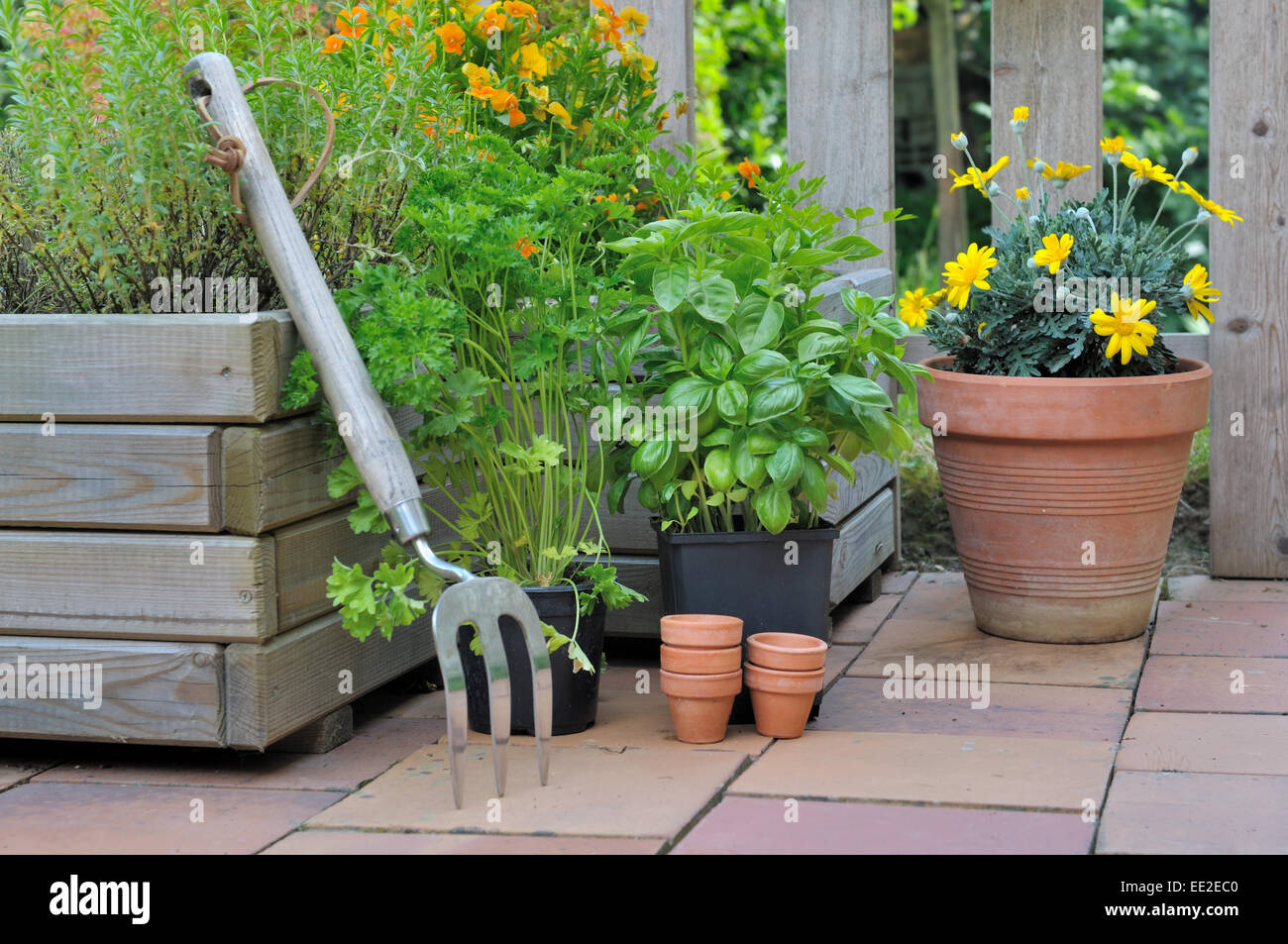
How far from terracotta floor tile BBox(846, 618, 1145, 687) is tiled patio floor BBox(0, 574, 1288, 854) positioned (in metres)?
0.01

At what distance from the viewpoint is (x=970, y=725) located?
8.39ft

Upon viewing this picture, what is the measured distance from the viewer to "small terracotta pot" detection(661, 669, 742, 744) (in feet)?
7.97

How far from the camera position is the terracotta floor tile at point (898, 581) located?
3666 mm

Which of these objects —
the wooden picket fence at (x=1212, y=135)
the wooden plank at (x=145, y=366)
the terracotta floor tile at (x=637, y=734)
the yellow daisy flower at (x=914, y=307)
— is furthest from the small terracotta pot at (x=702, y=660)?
the wooden picket fence at (x=1212, y=135)

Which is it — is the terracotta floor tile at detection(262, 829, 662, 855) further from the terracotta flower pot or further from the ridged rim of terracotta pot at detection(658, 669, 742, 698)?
the terracotta flower pot

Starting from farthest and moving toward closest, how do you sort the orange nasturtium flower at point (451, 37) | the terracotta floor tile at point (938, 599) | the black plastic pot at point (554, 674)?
the terracotta floor tile at point (938, 599) → the orange nasturtium flower at point (451, 37) → the black plastic pot at point (554, 674)

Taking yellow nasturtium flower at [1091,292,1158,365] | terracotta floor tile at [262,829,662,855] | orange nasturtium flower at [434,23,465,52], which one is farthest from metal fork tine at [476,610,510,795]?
yellow nasturtium flower at [1091,292,1158,365]

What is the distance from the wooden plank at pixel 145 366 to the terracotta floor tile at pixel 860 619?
149 cm

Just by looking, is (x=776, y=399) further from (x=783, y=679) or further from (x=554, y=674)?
(x=554, y=674)

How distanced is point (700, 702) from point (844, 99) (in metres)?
1.84

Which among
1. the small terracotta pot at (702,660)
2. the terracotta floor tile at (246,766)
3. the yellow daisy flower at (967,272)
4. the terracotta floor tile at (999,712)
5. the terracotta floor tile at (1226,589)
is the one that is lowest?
the terracotta floor tile at (246,766)

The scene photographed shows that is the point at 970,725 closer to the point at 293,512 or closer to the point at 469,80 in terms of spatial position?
the point at 293,512

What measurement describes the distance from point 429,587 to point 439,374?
379 mm

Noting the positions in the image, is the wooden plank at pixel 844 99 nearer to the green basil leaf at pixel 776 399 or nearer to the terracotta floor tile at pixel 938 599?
the terracotta floor tile at pixel 938 599
